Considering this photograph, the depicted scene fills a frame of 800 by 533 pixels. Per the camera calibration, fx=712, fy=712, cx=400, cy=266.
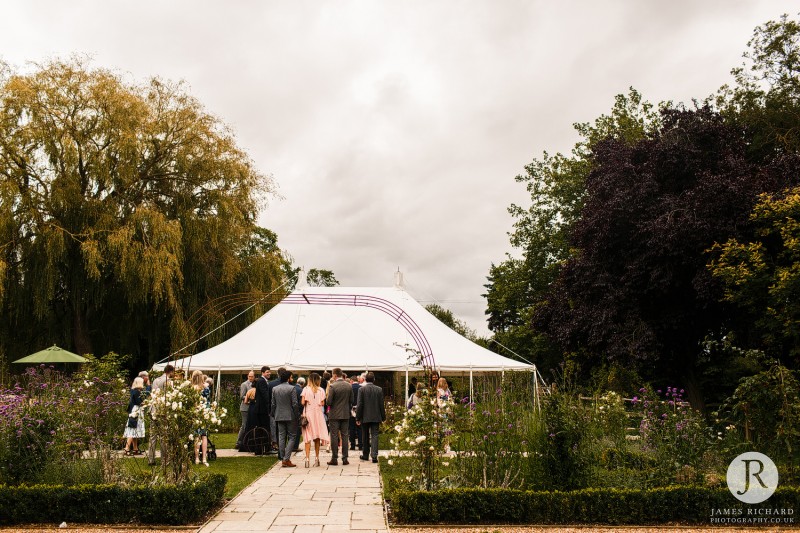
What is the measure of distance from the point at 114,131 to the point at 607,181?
44.0 ft

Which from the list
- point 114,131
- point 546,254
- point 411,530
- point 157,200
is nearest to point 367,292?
point 157,200

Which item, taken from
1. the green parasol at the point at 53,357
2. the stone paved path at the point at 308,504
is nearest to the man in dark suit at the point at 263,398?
the stone paved path at the point at 308,504

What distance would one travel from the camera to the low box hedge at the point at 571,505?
6703mm

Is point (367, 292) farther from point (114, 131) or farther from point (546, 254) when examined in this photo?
point (546, 254)

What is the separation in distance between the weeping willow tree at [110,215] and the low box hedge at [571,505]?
1366 centimetres

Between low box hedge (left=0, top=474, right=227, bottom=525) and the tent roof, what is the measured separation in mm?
8192

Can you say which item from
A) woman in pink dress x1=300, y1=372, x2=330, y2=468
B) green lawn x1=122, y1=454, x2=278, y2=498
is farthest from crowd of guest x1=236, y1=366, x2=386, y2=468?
green lawn x1=122, y1=454, x2=278, y2=498

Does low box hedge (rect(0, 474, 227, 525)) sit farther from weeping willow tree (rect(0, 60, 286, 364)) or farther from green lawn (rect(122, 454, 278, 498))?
weeping willow tree (rect(0, 60, 286, 364))

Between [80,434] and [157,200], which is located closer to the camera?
[80,434]

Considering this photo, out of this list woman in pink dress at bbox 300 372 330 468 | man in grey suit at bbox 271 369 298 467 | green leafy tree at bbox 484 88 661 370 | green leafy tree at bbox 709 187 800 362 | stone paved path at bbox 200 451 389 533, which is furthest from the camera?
green leafy tree at bbox 484 88 661 370

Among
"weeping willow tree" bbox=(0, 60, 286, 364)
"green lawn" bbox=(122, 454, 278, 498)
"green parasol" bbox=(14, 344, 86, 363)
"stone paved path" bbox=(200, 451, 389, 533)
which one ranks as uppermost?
"weeping willow tree" bbox=(0, 60, 286, 364)

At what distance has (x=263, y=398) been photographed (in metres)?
12.1

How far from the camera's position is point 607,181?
18.8m

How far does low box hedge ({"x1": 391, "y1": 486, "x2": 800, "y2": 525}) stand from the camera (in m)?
6.70
